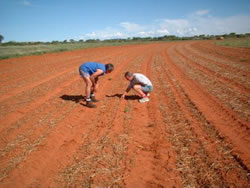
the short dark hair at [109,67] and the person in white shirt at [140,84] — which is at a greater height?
the short dark hair at [109,67]

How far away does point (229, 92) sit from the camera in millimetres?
6195

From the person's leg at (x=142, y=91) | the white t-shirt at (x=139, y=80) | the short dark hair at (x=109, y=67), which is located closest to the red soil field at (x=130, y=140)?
the person's leg at (x=142, y=91)

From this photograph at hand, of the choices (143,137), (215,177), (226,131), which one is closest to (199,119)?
(226,131)

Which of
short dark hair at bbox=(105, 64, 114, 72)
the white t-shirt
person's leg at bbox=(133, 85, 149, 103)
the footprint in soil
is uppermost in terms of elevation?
short dark hair at bbox=(105, 64, 114, 72)

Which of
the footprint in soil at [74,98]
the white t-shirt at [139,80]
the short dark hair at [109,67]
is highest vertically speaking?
the short dark hair at [109,67]

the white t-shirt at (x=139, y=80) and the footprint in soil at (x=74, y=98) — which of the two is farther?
the footprint in soil at (x=74, y=98)

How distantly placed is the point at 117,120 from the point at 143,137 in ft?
3.47

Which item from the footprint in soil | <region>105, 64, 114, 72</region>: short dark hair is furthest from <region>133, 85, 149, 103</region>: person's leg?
the footprint in soil

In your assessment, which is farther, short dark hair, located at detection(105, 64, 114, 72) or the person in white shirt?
the person in white shirt

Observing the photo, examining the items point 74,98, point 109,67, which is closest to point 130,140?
point 109,67

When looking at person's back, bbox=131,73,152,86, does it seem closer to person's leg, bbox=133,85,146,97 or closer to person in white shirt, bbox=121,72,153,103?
person in white shirt, bbox=121,72,153,103

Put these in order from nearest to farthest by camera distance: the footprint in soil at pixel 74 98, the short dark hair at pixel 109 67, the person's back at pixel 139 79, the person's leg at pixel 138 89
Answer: the short dark hair at pixel 109 67 < the person's back at pixel 139 79 < the person's leg at pixel 138 89 < the footprint in soil at pixel 74 98

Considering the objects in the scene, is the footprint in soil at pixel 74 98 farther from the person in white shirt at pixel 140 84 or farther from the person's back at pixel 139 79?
the person's back at pixel 139 79

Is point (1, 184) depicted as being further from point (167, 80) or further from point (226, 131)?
point (167, 80)
